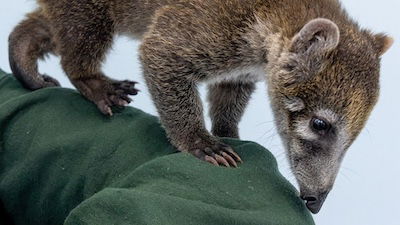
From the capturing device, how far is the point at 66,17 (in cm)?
345

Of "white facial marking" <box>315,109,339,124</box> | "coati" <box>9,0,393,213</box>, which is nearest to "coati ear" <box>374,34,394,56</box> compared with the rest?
Answer: "coati" <box>9,0,393,213</box>

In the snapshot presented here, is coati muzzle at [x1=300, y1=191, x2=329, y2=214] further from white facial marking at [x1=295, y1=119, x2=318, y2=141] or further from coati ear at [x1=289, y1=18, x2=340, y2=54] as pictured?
coati ear at [x1=289, y1=18, x2=340, y2=54]

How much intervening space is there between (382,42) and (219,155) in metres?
1.10

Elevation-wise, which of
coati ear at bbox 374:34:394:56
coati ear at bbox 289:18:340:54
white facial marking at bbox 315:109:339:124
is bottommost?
white facial marking at bbox 315:109:339:124

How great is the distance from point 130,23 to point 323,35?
129 cm

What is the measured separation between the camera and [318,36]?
2.66 m

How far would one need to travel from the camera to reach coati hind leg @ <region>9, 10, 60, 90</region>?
3.62m

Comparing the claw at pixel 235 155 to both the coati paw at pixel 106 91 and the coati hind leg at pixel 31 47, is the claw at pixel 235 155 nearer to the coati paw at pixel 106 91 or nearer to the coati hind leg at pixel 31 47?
the coati paw at pixel 106 91

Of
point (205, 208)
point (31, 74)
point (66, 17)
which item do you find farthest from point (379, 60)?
point (31, 74)

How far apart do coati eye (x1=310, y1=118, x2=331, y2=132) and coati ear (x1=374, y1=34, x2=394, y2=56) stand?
1.78 ft

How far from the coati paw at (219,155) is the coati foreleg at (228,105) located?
89cm

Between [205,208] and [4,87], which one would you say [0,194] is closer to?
[4,87]

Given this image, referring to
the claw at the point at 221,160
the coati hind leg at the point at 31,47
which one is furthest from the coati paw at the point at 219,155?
the coati hind leg at the point at 31,47

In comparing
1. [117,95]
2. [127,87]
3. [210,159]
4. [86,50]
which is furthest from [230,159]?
[86,50]
